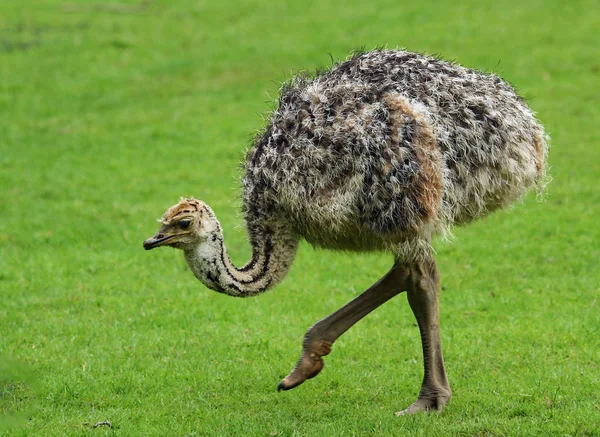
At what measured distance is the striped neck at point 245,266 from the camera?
25.4 ft

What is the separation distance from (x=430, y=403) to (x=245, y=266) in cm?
181

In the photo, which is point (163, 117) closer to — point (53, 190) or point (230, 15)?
point (53, 190)

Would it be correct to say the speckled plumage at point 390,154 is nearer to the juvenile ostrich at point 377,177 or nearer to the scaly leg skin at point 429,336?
the juvenile ostrich at point 377,177

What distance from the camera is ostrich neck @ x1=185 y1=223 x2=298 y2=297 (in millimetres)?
7754

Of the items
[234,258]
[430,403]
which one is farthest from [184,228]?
[234,258]

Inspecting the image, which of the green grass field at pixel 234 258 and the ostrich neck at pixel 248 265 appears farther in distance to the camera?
the green grass field at pixel 234 258

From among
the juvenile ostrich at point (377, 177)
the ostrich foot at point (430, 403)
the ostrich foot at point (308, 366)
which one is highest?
the juvenile ostrich at point (377, 177)

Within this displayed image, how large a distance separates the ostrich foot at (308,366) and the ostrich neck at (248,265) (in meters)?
0.58

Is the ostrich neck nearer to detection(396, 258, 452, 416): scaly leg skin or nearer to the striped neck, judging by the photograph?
the striped neck

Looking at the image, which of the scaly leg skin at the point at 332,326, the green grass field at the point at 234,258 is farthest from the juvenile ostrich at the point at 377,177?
the green grass field at the point at 234,258

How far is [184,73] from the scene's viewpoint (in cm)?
2122

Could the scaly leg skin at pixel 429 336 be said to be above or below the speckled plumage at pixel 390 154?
below

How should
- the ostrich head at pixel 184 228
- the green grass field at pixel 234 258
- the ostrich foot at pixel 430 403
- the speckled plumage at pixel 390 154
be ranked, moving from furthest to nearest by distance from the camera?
the green grass field at pixel 234 258 < the ostrich foot at pixel 430 403 < the ostrich head at pixel 184 228 < the speckled plumage at pixel 390 154

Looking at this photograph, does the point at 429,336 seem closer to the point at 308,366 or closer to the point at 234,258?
the point at 308,366
